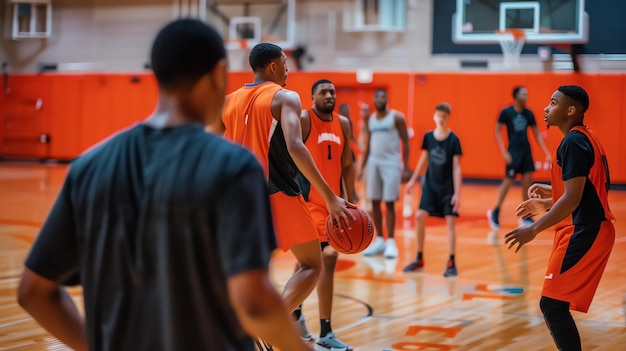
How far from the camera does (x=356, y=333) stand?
604 cm

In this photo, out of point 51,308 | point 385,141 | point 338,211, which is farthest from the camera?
point 385,141

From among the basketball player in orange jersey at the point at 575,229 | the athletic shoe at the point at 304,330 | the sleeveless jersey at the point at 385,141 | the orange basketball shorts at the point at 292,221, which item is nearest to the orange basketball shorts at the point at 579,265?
the basketball player in orange jersey at the point at 575,229

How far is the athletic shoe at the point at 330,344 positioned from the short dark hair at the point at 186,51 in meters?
3.82

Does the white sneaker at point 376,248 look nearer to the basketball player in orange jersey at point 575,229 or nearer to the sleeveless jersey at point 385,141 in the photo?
the sleeveless jersey at point 385,141

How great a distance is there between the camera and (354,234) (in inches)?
191

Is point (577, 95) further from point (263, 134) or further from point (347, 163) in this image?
point (347, 163)

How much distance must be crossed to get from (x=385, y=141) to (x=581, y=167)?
19.7 feet

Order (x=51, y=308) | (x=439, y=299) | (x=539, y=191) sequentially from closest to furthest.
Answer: (x=51, y=308) < (x=539, y=191) < (x=439, y=299)

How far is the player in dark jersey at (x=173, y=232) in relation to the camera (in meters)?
1.79

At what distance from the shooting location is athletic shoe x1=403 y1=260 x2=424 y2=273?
869cm

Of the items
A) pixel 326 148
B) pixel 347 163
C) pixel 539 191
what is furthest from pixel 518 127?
pixel 539 191

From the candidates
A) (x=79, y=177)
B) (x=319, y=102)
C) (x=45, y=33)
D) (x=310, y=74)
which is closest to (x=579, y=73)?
(x=310, y=74)

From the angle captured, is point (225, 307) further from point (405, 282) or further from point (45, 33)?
point (45, 33)

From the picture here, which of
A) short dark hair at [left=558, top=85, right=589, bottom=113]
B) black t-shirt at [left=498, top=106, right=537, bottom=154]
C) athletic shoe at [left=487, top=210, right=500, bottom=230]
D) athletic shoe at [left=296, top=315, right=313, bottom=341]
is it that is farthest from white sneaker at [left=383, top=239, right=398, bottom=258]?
short dark hair at [left=558, top=85, right=589, bottom=113]
